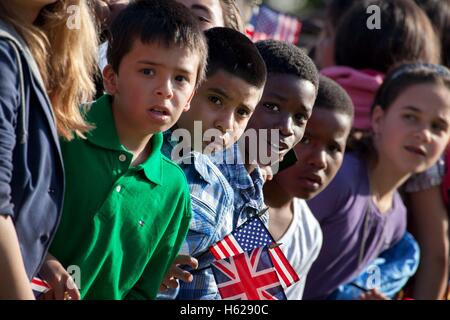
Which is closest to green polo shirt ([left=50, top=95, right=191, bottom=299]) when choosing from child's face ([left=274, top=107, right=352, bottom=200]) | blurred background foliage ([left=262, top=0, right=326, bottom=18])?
child's face ([left=274, top=107, right=352, bottom=200])

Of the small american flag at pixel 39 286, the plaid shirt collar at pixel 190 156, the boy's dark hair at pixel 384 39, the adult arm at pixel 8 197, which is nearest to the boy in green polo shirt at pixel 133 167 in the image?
the small american flag at pixel 39 286

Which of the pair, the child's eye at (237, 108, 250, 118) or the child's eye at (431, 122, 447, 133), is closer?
the child's eye at (237, 108, 250, 118)

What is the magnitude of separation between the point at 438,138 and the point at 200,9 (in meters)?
1.63

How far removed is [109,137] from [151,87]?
0.63 feet

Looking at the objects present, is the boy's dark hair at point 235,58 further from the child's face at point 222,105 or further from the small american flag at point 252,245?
the small american flag at point 252,245

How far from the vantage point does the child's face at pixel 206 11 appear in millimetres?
4180

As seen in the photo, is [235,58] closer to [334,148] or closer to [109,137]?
[109,137]

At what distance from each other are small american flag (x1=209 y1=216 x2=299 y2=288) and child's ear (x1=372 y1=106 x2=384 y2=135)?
6.47 feet

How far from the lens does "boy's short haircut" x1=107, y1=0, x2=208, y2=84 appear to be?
3.21 metres

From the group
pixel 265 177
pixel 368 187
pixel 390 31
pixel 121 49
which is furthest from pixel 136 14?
pixel 390 31

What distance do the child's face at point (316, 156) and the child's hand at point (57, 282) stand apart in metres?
1.61

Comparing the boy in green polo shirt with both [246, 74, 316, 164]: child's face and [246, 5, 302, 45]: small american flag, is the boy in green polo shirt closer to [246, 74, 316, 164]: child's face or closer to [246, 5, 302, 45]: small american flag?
[246, 74, 316, 164]: child's face
